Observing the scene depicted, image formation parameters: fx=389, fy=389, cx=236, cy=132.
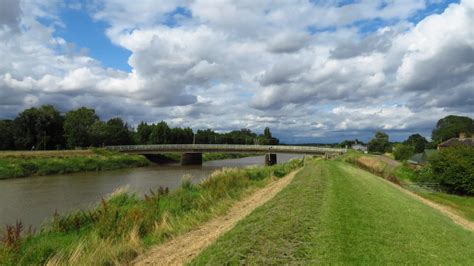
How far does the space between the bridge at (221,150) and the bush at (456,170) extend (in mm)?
38162

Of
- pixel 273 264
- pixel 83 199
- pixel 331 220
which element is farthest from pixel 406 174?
pixel 273 264

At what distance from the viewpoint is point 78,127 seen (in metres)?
106

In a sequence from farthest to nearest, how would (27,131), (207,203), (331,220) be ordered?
(27,131)
(207,203)
(331,220)

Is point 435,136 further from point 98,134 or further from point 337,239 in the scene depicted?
point 337,239

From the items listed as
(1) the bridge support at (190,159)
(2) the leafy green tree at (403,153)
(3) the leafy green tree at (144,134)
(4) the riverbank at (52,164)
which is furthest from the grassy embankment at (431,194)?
(3) the leafy green tree at (144,134)

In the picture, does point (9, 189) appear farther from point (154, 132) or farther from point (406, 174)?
point (154, 132)

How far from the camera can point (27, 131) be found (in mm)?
100500

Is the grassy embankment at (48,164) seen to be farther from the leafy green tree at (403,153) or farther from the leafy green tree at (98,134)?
the leafy green tree at (403,153)

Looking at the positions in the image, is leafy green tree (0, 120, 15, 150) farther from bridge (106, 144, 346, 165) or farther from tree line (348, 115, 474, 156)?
tree line (348, 115, 474, 156)

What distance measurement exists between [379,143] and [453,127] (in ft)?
80.7

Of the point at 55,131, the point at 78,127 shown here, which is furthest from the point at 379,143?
the point at 55,131

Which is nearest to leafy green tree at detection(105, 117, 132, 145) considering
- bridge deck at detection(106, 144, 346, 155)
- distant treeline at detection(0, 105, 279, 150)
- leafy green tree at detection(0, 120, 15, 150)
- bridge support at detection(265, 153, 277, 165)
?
distant treeline at detection(0, 105, 279, 150)

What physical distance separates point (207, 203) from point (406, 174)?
1656 inches

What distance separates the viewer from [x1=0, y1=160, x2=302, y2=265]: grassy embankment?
9562 millimetres
